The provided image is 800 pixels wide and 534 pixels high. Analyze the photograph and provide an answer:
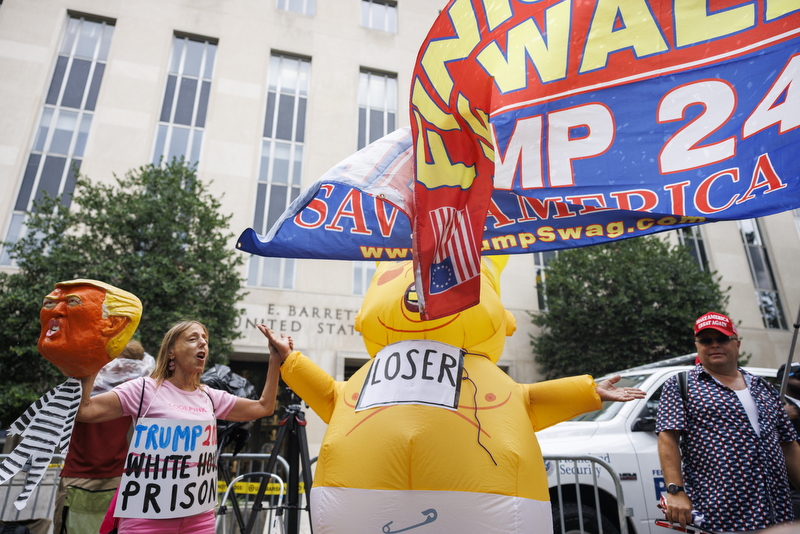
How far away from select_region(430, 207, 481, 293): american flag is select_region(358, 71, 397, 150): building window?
43.3 ft

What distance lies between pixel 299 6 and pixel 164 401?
16.8 m

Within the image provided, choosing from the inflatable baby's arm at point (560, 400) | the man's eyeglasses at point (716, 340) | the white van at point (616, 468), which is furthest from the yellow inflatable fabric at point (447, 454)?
the white van at point (616, 468)

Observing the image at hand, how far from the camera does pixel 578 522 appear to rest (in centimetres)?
382

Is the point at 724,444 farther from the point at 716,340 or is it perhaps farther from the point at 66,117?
the point at 66,117

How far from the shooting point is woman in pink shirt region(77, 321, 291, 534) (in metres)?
2.12

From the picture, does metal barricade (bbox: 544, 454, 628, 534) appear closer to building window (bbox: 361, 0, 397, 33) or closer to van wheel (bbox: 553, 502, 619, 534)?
van wheel (bbox: 553, 502, 619, 534)

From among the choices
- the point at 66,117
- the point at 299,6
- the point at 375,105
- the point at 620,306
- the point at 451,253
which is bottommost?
the point at 451,253

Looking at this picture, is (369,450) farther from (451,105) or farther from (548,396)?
(451,105)

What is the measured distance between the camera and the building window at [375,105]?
49.1 ft

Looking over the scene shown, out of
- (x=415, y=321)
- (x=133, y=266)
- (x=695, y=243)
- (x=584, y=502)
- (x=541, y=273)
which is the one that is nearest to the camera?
(x=415, y=321)

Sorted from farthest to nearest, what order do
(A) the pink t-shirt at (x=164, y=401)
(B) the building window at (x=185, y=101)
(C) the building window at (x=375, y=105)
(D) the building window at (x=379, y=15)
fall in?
(D) the building window at (x=379, y=15) → (C) the building window at (x=375, y=105) → (B) the building window at (x=185, y=101) → (A) the pink t-shirt at (x=164, y=401)

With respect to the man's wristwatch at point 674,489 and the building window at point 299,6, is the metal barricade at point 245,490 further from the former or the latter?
the building window at point 299,6

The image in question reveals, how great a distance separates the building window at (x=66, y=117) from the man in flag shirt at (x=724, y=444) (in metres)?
13.3

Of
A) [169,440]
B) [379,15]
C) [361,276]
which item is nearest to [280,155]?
[361,276]
